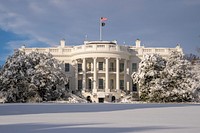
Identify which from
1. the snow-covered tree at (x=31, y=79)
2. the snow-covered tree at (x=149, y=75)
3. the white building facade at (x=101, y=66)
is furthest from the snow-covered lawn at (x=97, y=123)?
the white building facade at (x=101, y=66)

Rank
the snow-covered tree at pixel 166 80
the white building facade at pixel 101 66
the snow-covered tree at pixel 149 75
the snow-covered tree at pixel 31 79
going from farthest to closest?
the white building facade at pixel 101 66 → the snow-covered tree at pixel 149 75 → the snow-covered tree at pixel 166 80 → the snow-covered tree at pixel 31 79

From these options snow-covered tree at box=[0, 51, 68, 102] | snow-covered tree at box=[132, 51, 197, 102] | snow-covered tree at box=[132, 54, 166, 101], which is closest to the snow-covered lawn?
snow-covered tree at box=[0, 51, 68, 102]

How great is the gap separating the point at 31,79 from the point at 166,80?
586 inches

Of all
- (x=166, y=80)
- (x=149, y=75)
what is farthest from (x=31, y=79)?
(x=166, y=80)

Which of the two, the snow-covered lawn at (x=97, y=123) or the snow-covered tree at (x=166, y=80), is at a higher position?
the snow-covered tree at (x=166, y=80)

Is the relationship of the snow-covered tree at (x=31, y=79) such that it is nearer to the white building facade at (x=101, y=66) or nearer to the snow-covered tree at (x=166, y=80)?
the white building facade at (x=101, y=66)

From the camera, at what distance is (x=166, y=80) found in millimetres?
32156

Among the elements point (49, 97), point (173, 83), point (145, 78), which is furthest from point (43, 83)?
point (173, 83)

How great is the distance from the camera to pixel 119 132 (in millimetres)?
6188

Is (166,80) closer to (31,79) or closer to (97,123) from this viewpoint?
(31,79)

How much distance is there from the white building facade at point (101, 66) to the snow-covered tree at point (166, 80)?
8.64 m

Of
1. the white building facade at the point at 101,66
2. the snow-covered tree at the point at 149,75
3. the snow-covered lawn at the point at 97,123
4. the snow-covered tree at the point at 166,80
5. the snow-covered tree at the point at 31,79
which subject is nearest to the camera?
the snow-covered lawn at the point at 97,123

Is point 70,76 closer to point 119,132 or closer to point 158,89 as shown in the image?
point 158,89

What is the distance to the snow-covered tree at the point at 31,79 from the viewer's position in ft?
103
